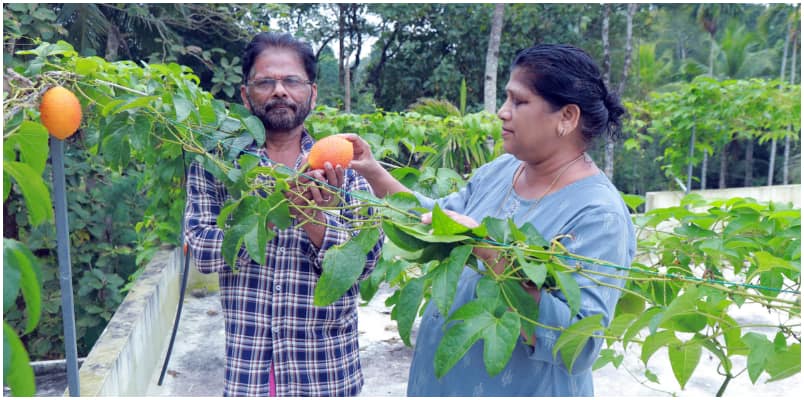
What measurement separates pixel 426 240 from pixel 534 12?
11.0 metres

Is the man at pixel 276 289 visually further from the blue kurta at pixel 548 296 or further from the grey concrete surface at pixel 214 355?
the grey concrete surface at pixel 214 355

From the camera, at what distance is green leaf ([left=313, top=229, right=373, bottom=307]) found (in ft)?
3.69

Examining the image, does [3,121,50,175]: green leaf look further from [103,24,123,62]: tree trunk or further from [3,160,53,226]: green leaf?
[103,24,123,62]: tree trunk

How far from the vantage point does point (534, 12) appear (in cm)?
1136

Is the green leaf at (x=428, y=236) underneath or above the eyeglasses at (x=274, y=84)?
underneath

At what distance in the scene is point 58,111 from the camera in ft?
3.99

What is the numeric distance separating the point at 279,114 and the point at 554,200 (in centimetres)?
78

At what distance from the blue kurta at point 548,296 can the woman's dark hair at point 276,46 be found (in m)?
0.60

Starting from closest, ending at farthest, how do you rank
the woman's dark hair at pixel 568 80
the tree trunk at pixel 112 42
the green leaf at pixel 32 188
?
the green leaf at pixel 32 188, the woman's dark hair at pixel 568 80, the tree trunk at pixel 112 42

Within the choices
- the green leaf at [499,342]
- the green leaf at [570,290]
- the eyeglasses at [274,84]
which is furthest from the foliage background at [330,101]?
the green leaf at [570,290]

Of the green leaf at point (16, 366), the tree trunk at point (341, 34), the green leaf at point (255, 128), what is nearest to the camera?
the green leaf at point (16, 366)

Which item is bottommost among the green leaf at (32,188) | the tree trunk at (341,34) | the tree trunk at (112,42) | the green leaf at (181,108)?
the green leaf at (32,188)

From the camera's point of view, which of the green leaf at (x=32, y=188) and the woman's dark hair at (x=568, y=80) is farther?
the woman's dark hair at (x=568, y=80)

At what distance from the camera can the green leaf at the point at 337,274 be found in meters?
1.12
